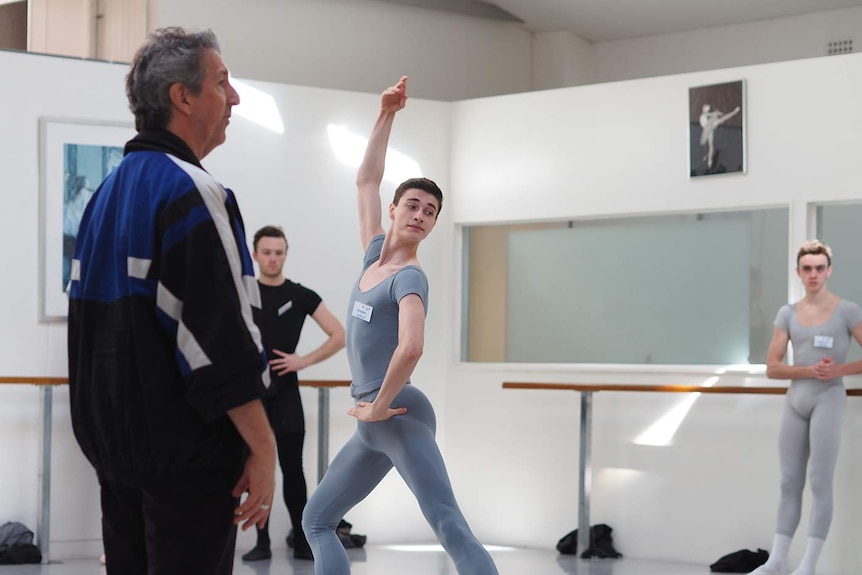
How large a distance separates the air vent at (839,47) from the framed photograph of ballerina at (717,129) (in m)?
2.34

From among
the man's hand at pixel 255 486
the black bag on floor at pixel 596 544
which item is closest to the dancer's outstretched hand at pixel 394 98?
the man's hand at pixel 255 486

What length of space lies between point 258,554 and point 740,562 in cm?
268

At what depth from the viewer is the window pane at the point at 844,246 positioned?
21.6ft

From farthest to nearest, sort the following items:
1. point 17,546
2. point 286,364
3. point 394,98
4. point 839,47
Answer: point 839,47
point 286,364
point 17,546
point 394,98

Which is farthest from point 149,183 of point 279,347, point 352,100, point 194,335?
point 352,100

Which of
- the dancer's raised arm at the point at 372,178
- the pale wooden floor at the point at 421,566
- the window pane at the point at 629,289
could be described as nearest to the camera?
the dancer's raised arm at the point at 372,178

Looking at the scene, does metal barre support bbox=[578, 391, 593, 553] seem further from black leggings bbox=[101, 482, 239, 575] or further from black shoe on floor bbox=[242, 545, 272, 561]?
black leggings bbox=[101, 482, 239, 575]

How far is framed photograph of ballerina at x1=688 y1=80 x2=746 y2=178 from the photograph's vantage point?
6891 millimetres

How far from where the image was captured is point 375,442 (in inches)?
139

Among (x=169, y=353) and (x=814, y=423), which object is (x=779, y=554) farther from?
(x=169, y=353)

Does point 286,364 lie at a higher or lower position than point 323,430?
higher

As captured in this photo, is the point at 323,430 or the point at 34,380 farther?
the point at 323,430

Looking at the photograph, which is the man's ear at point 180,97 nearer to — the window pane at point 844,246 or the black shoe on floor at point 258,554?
the black shoe on floor at point 258,554

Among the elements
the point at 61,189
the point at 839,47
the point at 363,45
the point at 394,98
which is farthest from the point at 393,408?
the point at 839,47
